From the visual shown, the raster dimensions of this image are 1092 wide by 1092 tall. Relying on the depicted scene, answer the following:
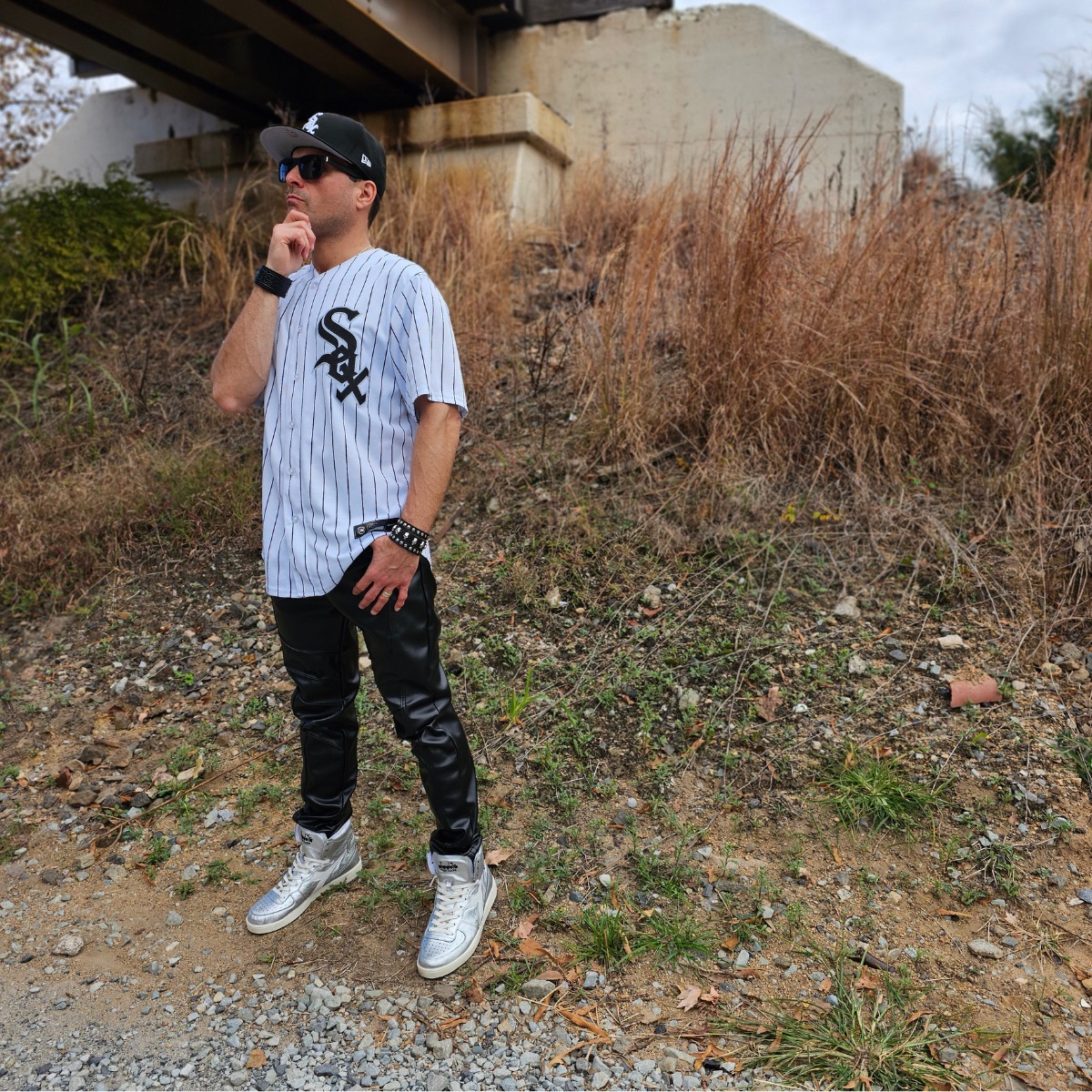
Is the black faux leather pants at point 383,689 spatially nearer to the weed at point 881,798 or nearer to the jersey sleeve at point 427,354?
the jersey sleeve at point 427,354

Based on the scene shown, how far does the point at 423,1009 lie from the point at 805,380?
326cm

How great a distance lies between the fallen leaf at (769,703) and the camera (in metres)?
3.35

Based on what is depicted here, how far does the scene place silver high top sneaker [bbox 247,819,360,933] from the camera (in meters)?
Result: 2.60

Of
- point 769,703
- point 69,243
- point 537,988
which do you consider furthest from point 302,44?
point 537,988

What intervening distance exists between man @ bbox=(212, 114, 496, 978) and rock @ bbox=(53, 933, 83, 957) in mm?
1020

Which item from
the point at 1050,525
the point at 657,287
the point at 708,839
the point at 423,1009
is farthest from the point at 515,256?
→ the point at 423,1009

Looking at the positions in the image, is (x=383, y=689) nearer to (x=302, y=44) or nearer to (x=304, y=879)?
(x=304, y=879)

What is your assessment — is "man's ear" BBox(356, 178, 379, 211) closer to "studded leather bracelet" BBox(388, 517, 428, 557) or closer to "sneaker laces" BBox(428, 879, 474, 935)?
"studded leather bracelet" BBox(388, 517, 428, 557)

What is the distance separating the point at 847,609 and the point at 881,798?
39.8 inches

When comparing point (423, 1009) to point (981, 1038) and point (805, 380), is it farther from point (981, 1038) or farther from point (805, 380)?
point (805, 380)

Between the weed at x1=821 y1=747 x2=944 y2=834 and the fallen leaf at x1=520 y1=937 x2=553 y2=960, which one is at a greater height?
the weed at x1=821 y1=747 x2=944 y2=834

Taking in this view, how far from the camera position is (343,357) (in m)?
2.16

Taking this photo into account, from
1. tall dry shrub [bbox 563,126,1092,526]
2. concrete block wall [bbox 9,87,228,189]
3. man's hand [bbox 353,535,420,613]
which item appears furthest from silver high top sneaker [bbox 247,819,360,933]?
concrete block wall [bbox 9,87,228,189]

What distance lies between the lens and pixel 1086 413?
411 centimetres
